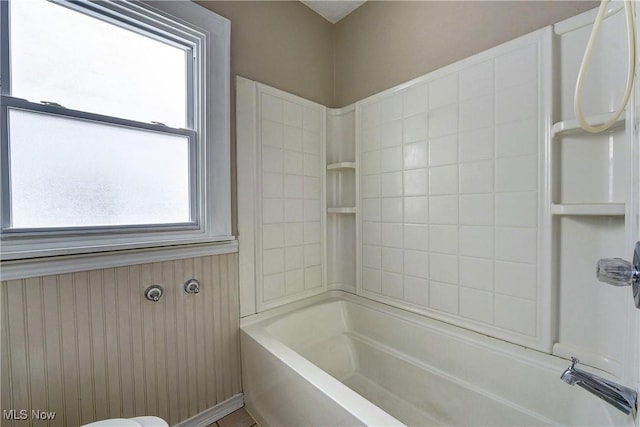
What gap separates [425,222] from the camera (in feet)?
5.21

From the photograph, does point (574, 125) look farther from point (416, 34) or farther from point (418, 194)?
point (416, 34)

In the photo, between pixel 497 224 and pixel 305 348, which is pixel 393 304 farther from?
pixel 497 224

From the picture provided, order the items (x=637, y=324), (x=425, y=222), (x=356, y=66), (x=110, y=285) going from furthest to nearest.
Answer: (x=356, y=66) → (x=425, y=222) → (x=110, y=285) → (x=637, y=324)

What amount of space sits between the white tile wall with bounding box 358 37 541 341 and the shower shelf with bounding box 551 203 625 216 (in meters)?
0.10

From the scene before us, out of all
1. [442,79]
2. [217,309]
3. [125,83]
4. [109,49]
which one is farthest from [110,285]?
[442,79]

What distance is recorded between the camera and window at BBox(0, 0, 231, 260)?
3.36ft

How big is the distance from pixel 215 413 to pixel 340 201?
5.07 ft

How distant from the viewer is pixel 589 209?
1043mm

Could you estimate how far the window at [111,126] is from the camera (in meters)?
1.03

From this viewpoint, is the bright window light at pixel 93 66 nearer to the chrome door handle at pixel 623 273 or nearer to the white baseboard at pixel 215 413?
the white baseboard at pixel 215 413

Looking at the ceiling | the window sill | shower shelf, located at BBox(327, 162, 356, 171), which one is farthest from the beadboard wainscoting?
the ceiling

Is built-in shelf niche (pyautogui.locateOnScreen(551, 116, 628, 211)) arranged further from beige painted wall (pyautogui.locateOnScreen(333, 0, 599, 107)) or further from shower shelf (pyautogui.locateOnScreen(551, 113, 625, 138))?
beige painted wall (pyautogui.locateOnScreen(333, 0, 599, 107))

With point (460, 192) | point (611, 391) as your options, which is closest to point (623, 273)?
point (611, 391)

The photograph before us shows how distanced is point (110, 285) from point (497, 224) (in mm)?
1812
